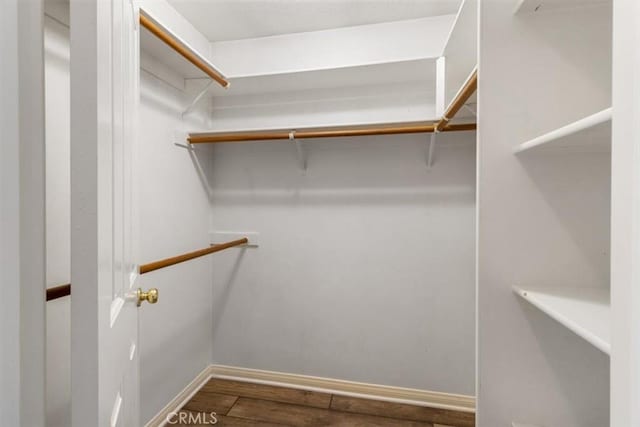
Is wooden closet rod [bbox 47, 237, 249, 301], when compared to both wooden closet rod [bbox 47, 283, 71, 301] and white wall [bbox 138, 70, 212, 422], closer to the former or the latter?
wooden closet rod [bbox 47, 283, 71, 301]

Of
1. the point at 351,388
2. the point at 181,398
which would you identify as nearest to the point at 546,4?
the point at 351,388

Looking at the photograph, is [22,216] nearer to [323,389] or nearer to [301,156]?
[301,156]

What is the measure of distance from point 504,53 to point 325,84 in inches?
46.8

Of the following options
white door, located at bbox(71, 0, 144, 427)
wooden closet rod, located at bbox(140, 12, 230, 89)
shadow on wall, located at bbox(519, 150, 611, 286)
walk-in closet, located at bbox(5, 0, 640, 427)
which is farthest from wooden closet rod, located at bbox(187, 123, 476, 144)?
white door, located at bbox(71, 0, 144, 427)

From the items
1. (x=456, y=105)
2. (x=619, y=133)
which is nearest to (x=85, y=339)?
(x=619, y=133)

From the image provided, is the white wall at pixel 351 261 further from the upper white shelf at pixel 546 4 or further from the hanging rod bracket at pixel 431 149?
the upper white shelf at pixel 546 4

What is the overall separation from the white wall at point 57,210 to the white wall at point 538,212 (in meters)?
1.26

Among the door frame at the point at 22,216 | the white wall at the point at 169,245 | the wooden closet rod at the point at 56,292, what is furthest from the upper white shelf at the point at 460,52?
the wooden closet rod at the point at 56,292

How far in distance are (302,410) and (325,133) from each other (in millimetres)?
1618

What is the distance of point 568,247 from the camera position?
0.82 metres

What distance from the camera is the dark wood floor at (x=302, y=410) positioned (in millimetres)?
1676

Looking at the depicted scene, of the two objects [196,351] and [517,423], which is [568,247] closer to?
[517,423]

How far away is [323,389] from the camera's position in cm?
195

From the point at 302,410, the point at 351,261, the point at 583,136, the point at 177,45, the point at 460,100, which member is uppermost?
the point at 177,45
